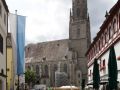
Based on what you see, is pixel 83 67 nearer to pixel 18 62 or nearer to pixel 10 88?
pixel 10 88

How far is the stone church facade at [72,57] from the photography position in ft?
406

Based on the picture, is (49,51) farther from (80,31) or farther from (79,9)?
(79,9)

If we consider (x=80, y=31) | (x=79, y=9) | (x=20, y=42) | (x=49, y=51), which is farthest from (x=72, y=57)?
(x=20, y=42)

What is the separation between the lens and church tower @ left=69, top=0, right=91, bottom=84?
12488cm

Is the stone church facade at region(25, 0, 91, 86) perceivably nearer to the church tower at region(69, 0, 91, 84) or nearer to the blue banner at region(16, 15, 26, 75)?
the church tower at region(69, 0, 91, 84)

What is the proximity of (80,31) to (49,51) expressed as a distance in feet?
60.1

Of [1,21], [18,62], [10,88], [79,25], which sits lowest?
[10,88]

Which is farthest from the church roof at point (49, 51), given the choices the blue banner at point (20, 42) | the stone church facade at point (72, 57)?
the blue banner at point (20, 42)

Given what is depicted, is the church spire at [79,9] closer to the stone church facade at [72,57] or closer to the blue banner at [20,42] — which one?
the stone church facade at [72,57]

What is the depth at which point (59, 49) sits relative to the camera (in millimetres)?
135625

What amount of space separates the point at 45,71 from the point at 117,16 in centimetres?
10598

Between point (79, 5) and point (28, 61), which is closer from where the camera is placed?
point (79, 5)

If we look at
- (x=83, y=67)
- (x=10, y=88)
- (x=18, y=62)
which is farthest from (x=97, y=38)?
(x=83, y=67)

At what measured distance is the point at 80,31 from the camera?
125688mm
